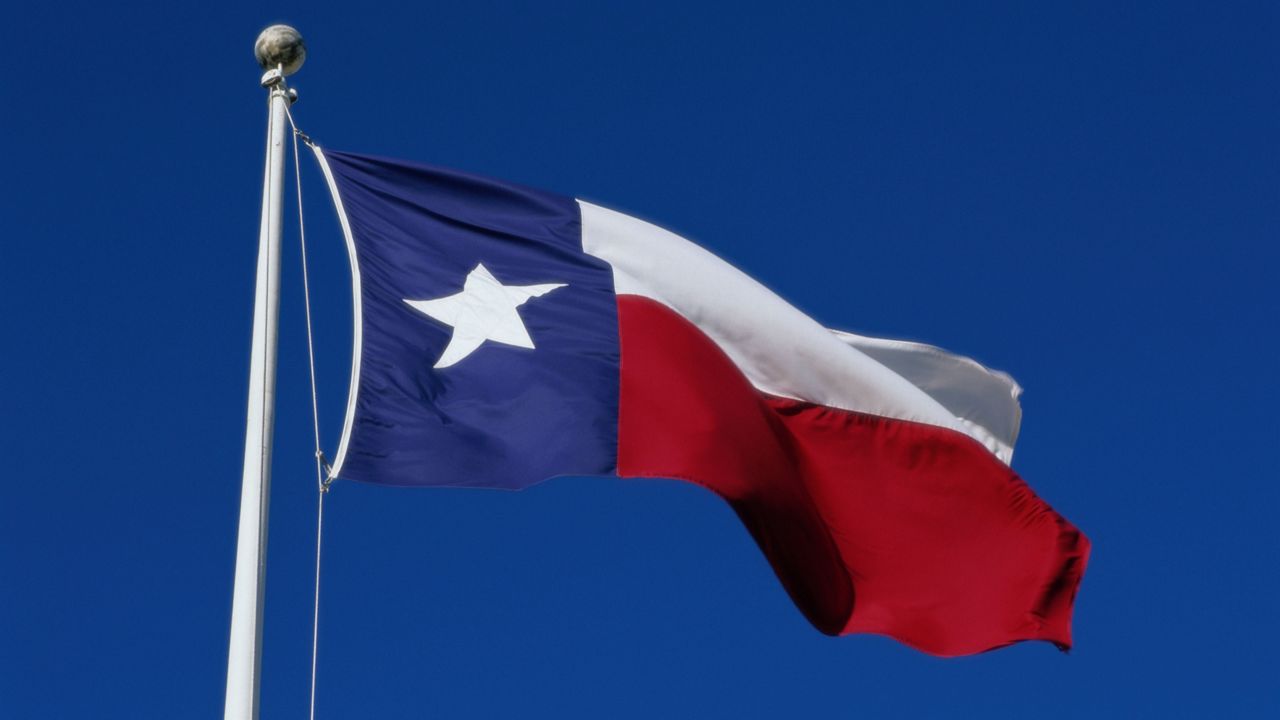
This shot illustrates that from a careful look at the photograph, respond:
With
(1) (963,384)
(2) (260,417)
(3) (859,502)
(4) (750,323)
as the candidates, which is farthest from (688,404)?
(1) (963,384)

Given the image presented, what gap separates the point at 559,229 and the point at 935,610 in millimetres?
3626

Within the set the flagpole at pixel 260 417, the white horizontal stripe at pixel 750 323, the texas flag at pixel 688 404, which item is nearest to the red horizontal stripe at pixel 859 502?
the texas flag at pixel 688 404

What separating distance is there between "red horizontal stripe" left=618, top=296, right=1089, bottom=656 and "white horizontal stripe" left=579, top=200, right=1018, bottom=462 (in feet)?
0.42

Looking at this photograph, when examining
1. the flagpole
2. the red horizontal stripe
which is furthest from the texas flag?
the flagpole

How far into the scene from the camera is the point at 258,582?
28.5ft

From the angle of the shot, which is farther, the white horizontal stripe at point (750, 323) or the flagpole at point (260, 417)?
the white horizontal stripe at point (750, 323)

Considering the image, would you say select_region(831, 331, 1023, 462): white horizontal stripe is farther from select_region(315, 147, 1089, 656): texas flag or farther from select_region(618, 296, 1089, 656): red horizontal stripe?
select_region(618, 296, 1089, 656): red horizontal stripe

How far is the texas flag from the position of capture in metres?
10.3

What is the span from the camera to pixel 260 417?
30.3 feet

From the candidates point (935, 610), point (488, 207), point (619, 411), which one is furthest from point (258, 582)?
point (935, 610)

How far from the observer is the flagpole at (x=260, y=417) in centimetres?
847

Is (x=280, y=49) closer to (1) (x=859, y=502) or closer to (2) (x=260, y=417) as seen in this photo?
(2) (x=260, y=417)

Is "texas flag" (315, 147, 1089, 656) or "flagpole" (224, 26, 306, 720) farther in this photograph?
"texas flag" (315, 147, 1089, 656)

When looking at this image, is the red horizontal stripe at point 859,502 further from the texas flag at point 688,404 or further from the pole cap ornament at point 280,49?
the pole cap ornament at point 280,49
